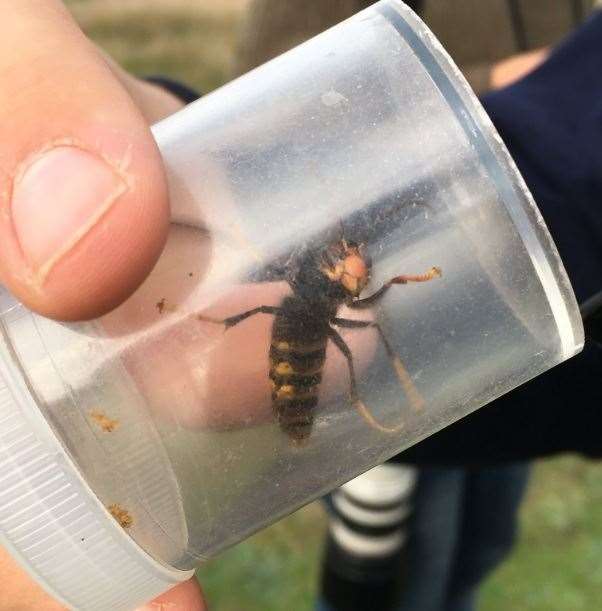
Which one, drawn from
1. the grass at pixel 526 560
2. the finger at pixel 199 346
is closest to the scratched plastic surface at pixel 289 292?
the finger at pixel 199 346

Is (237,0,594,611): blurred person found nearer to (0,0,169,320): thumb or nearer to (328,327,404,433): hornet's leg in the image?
(328,327,404,433): hornet's leg

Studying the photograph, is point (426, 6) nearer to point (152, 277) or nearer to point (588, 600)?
point (152, 277)

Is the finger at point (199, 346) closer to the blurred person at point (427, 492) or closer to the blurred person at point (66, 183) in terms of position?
the blurred person at point (66, 183)

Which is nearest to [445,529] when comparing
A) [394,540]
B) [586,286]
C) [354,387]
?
[394,540]

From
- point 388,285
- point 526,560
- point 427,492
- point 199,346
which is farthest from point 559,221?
point 526,560

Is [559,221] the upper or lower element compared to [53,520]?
lower

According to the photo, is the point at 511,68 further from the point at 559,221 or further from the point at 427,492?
the point at 427,492
